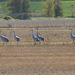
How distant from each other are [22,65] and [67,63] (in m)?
1.88

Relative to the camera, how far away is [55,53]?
619 inches

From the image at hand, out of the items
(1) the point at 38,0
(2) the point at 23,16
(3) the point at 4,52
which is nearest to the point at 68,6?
(1) the point at 38,0

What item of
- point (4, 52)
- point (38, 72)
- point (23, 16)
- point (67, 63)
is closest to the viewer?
point (38, 72)

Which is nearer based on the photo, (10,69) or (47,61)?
(10,69)

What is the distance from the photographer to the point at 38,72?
36.2 feet

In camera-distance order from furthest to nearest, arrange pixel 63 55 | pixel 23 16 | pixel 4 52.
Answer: pixel 23 16 → pixel 4 52 → pixel 63 55

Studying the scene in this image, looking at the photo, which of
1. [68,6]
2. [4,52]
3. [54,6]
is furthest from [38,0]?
[4,52]

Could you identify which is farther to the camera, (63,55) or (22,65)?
(63,55)

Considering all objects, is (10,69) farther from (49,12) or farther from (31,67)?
(49,12)

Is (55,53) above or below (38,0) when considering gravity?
above

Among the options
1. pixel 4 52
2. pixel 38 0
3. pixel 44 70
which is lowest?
pixel 38 0

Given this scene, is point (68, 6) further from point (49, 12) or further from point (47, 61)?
point (47, 61)

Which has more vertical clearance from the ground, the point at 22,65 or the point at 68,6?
the point at 22,65

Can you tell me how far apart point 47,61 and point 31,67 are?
1.52 m
